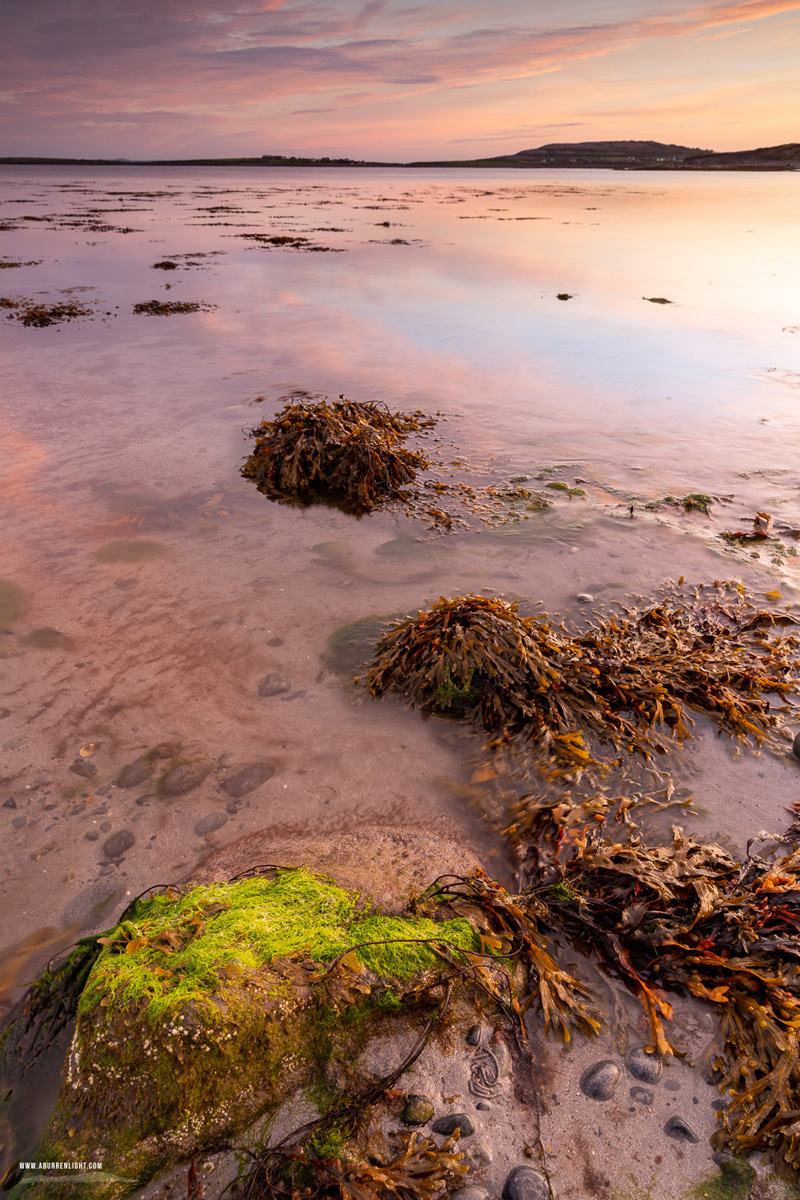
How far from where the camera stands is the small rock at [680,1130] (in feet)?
5.62

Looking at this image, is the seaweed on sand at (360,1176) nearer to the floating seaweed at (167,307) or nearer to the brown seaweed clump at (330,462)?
the brown seaweed clump at (330,462)

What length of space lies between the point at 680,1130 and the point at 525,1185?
489 millimetres

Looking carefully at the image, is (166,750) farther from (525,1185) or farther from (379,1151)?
(525,1185)

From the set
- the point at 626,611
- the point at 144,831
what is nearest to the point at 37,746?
the point at 144,831

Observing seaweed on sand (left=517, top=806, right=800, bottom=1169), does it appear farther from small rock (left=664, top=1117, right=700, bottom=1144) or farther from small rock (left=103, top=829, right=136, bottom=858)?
small rock (left=103, top=829, right=136, bottom=858)

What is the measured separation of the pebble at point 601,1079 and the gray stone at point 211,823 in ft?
5.55

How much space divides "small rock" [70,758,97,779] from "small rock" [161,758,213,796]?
360mm

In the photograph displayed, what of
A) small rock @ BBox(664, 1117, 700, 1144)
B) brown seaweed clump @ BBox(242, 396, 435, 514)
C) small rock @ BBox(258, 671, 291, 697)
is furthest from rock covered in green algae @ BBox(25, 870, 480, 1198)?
brown seaweed clump @ BBox(242, 396, 435, 514)

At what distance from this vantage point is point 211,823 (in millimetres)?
2746

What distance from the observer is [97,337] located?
1163 cm

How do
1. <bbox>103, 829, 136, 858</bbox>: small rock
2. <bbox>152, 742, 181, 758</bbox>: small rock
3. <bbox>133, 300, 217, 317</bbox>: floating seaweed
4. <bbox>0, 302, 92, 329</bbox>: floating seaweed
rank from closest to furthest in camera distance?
<bbox>103, 829, 136, 858</bbox>: small rock, <bbox>152, 742, 181, 758</bbox>: small rock, <bbox>0, 302, 92, 329</bbox>: floating seaweed, <bbox>133, 300, 217, 317</bbox>: floating seaweed

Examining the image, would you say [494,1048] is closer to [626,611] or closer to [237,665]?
[237,665]

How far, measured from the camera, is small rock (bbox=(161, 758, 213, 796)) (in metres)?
2.91

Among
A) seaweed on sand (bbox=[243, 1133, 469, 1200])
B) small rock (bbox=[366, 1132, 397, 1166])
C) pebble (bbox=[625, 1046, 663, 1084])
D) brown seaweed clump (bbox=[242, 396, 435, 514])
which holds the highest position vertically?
brown seaweed clump (bbox=[242, 396, 435, 514])
